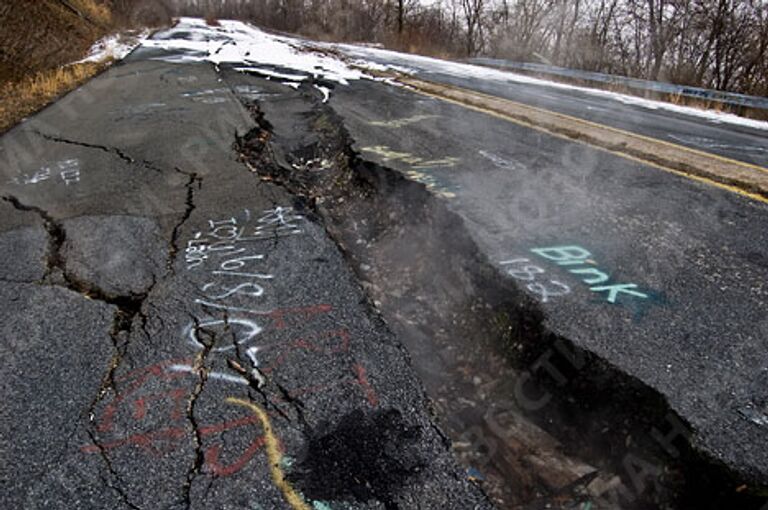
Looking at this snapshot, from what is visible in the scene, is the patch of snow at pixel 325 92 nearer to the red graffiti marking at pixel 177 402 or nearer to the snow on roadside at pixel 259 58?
the snow on roadside at pixel 259 58

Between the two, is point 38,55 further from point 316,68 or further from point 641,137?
point 641,137

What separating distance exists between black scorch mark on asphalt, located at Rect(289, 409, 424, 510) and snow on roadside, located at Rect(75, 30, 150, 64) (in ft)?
45.6

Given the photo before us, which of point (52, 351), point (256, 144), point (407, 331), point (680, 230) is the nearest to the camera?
point (52, 351)

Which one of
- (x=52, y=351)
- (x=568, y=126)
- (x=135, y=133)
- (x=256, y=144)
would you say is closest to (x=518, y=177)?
(x=568, y=126)

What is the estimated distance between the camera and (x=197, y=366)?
227 centimetres

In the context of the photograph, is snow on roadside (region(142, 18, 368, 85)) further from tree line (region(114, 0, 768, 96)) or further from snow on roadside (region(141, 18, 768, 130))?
tree line (region(114, 0, 768, 96))

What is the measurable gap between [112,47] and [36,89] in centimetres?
797

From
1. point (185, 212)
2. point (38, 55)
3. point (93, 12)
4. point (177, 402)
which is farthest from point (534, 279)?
point (93, 12)

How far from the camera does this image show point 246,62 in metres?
13.2

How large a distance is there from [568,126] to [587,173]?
7.29ft

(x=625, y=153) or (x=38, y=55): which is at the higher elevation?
(x=38, y=55)

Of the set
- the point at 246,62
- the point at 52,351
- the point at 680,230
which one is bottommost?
the point at 52,351

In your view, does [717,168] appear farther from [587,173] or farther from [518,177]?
[518,177]

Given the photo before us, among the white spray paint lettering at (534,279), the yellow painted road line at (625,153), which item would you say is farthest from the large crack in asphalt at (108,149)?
the yellow painted road line at (625,153)
